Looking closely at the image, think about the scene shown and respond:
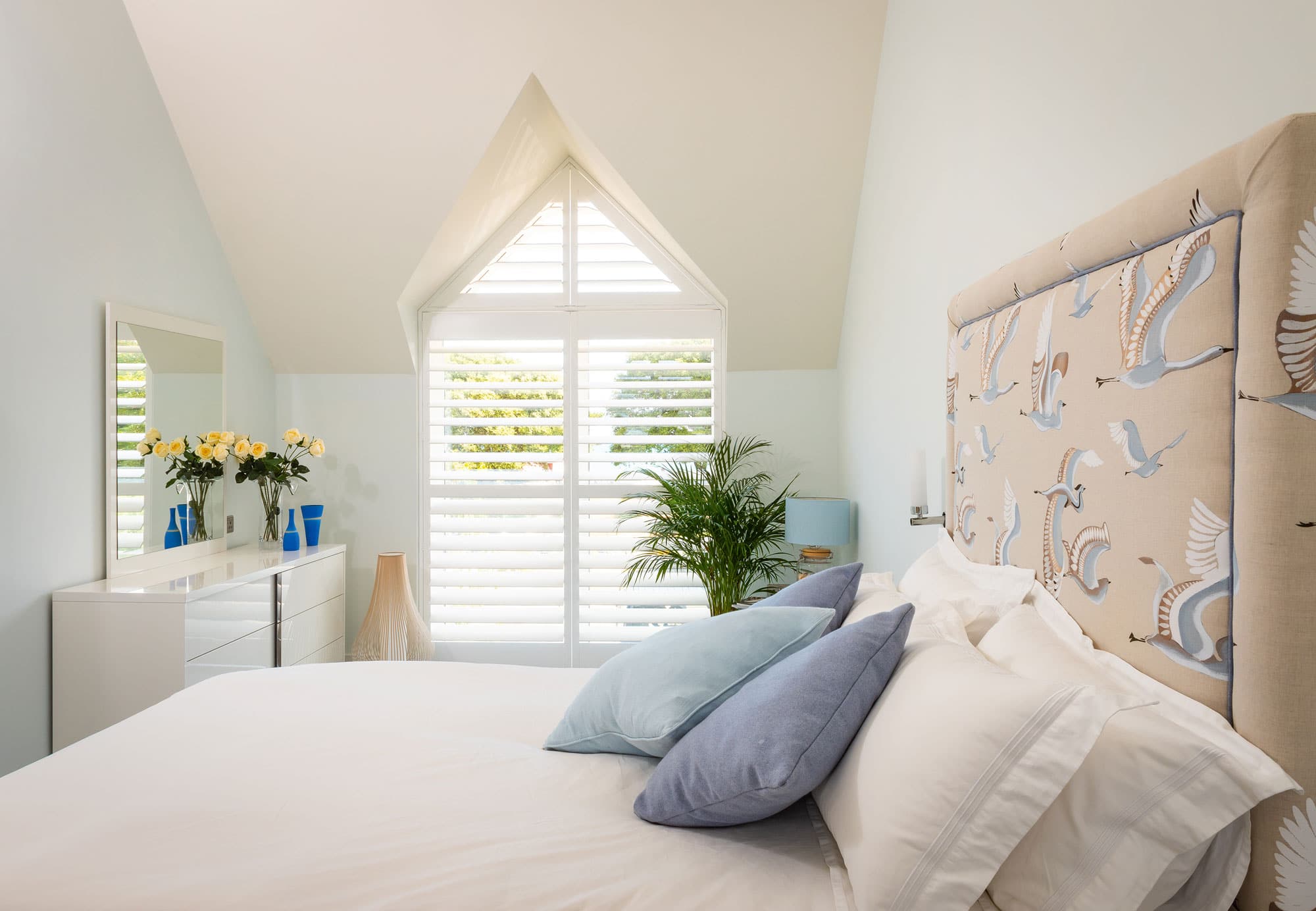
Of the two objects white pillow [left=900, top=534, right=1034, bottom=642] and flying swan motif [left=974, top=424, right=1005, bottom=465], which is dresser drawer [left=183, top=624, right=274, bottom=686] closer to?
white pillow [left=900, top=534, right=1034, bottom=642]

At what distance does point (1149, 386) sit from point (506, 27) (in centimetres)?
272

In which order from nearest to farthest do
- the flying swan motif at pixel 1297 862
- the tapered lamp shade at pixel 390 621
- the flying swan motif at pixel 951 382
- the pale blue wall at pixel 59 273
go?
the flying swan motif at pixel 1297 862, the flying swan motif at pixel 951 382, the pale blue wall at pixel 59 273, the tapered lamp shade at pixel 390 621

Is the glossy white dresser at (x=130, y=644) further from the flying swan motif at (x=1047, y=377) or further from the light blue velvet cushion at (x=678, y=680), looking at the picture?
the flying swan motif at (x=1047, y=377)

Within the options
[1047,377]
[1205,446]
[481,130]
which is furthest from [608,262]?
[1205,446]

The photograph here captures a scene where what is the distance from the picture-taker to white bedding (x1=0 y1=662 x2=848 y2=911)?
1079mm

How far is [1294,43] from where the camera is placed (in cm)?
97

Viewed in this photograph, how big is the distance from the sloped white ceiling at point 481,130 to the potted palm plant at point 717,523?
0.66 m

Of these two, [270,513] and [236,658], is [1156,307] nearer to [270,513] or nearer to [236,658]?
[236,658]

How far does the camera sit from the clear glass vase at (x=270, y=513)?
147 inches

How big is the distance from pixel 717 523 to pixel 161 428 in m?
2.35

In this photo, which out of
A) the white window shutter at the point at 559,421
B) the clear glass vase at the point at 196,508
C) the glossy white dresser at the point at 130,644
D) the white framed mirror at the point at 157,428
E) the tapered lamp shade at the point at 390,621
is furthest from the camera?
the white window shutter at the point at 559,421

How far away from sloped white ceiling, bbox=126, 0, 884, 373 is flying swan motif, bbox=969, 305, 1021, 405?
172 centimetres

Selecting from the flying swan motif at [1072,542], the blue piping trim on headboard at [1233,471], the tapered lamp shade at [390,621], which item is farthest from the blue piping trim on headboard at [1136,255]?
the tapered lamp shade at [390,621]

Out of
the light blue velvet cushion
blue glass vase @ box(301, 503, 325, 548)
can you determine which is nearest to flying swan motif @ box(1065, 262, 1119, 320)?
the light blue velvet cushion
